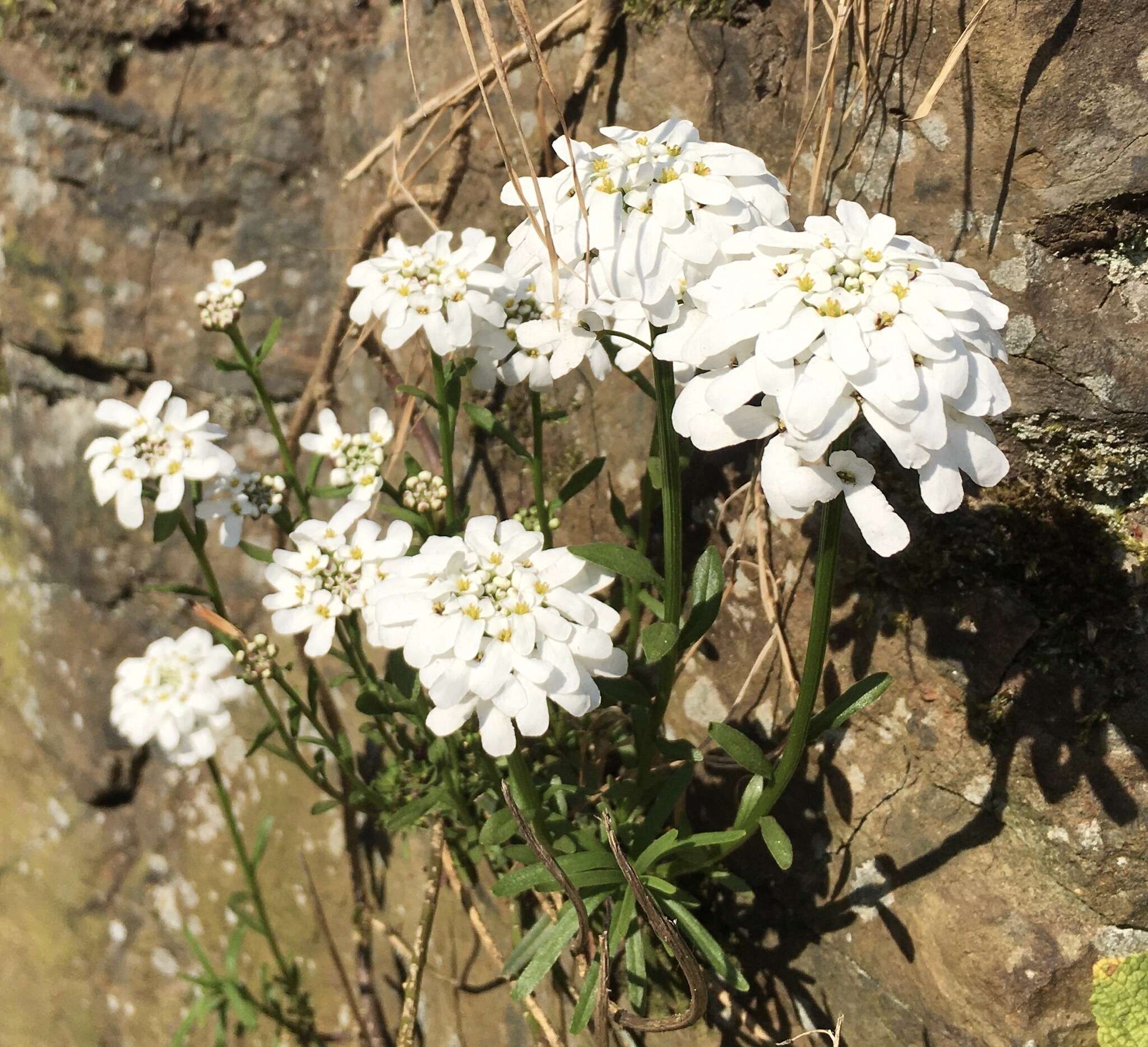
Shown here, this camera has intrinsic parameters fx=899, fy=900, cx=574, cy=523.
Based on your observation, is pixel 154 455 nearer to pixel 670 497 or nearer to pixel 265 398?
pixel 265 398

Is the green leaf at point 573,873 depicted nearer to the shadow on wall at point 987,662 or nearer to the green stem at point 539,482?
the shadow on wall at point 987,662

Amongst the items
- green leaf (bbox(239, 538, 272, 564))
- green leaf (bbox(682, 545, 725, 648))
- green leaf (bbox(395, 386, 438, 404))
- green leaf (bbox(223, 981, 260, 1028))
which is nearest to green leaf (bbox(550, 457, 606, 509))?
green leaf (bbox(395, 386, 438, 404))

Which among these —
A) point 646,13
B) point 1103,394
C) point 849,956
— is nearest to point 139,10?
point 646,13

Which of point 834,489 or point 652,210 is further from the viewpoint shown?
point 652,210

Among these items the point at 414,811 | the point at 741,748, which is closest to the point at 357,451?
the point at 414,811

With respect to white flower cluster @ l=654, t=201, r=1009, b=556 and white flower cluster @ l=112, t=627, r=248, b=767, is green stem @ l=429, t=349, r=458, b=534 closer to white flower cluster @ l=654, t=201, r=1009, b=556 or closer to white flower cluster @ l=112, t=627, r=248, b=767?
white flower cluster @ l=112, t=627, r=248, b=767

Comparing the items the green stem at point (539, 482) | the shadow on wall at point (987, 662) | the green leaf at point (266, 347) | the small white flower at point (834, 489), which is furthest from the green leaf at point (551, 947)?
the green leaf at point (266, 347)

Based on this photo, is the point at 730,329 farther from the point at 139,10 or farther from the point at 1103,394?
the point at 139,10
